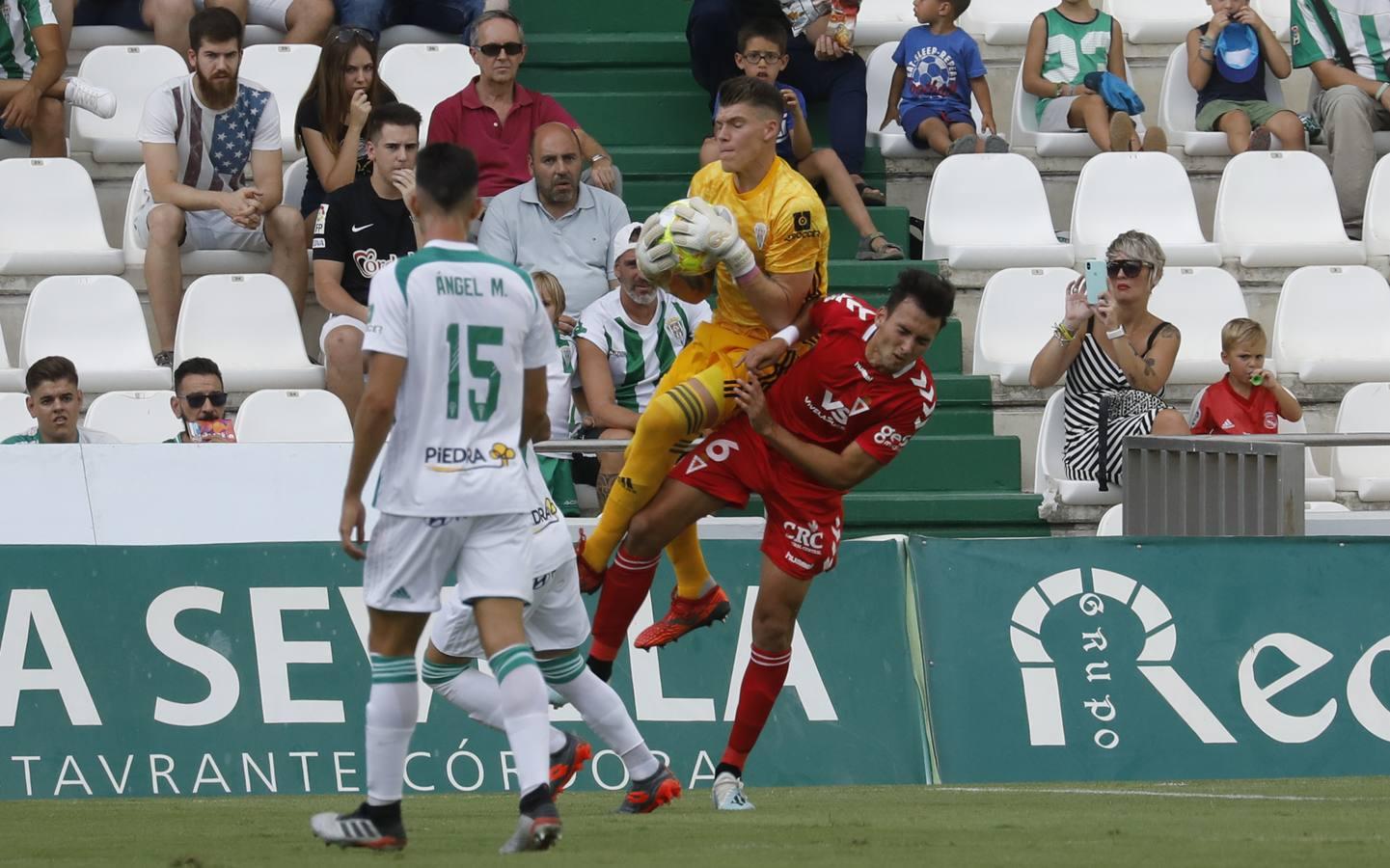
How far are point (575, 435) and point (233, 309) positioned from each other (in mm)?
2313

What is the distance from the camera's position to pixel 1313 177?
13.4 m

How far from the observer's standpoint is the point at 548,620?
23.6 ft

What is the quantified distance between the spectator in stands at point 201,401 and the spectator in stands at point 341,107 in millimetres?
1780

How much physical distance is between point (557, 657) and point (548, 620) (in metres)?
0.13

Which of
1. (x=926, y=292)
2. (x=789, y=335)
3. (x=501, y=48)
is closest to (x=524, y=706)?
(x=789, y=335)

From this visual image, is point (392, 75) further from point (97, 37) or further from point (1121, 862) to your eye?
point (1121, 862)

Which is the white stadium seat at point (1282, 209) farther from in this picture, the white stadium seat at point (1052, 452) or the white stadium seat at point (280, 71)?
the white stadium seat at point (280, 71)

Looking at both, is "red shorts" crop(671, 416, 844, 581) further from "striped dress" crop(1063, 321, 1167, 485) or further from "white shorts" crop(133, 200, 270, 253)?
"white shorts" crop(133, 200, 270, 253)

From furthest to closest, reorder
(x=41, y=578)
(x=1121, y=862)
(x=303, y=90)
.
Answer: (x=303, y=90), (x=41, y=578), (x=1121, y=862)

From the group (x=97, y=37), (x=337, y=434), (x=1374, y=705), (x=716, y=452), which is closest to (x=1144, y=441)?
(x=1374, y=705)

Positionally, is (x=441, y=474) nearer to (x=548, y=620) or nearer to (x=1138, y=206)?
(x=548, y=620)

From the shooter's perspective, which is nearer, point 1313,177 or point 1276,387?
point 1276,387

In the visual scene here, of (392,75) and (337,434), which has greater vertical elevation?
(392,75)

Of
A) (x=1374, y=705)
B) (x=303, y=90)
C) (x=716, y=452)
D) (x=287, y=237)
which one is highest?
(x=303, y=90)
